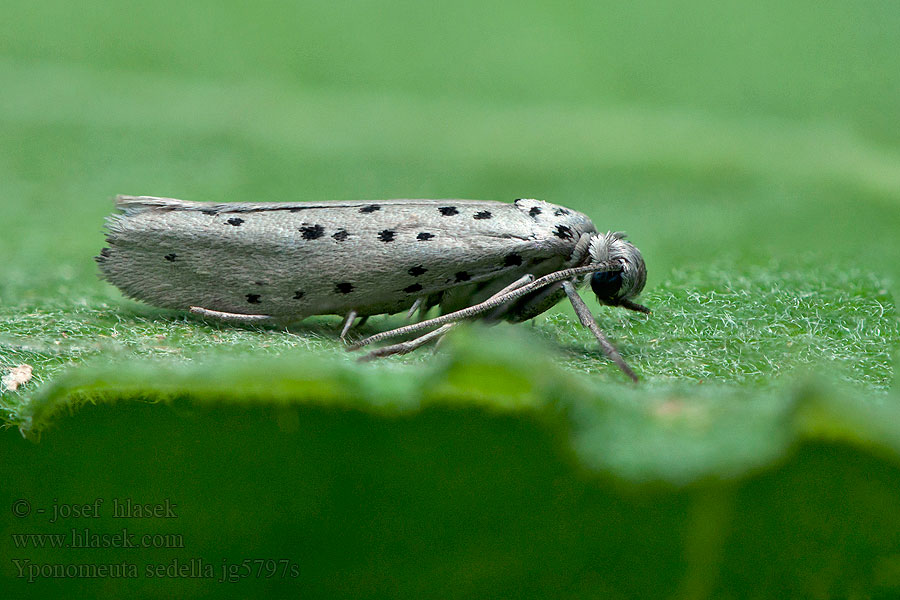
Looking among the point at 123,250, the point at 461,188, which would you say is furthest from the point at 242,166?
the point at 123,250

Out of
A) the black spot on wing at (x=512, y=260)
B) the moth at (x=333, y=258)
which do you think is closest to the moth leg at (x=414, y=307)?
the moth at (x=333, y=258)

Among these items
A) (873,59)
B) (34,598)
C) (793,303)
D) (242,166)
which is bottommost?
(34,598)

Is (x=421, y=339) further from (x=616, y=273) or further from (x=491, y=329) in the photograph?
(x=491, y=329)

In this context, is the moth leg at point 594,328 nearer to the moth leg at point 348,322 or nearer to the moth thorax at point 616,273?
the moth thorax at point 616,273

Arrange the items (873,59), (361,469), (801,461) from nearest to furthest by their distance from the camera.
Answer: (801,461) < (361,469) < (873,59)

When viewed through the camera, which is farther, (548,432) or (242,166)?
(242,166)

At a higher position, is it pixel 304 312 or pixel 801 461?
pixel 304 312

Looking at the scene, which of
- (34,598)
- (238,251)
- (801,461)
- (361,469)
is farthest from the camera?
(238,251)

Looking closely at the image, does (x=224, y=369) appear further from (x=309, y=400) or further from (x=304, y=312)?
(x=304, y=312)
